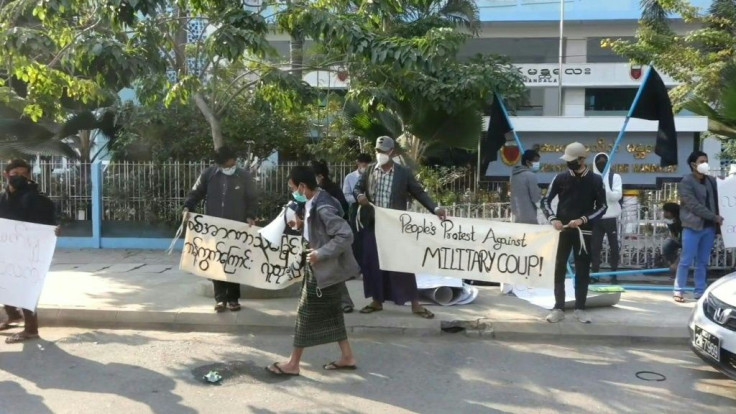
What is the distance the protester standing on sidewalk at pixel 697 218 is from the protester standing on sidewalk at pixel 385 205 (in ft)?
9.57

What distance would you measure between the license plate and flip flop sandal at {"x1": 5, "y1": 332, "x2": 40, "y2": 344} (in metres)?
5.71

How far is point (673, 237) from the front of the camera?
8.61 m

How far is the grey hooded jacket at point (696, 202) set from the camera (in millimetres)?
7184

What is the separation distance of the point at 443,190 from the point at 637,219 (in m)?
3.83

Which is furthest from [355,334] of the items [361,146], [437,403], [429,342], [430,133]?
[361,146]

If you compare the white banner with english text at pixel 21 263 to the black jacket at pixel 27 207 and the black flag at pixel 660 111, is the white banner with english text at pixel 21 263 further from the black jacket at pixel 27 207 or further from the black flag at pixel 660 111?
the black flag at pixel 660 111

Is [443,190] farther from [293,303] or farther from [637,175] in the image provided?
[637,175]

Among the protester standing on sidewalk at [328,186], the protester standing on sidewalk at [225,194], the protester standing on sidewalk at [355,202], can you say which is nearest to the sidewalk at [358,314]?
the protester standing on sidewalk at [328,186]

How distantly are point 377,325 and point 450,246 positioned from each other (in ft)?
3.49

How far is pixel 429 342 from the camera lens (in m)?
6.21

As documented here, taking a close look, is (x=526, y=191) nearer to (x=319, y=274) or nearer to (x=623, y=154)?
(x=319, y=274)

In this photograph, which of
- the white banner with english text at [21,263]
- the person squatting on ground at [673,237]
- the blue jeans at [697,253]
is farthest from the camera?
the person squatting on ground at [673,237]

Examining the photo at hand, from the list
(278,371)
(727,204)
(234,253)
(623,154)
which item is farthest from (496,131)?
(623,154)

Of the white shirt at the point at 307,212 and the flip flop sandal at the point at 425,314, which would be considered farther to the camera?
the flip flop sandal at the point at 425,314
